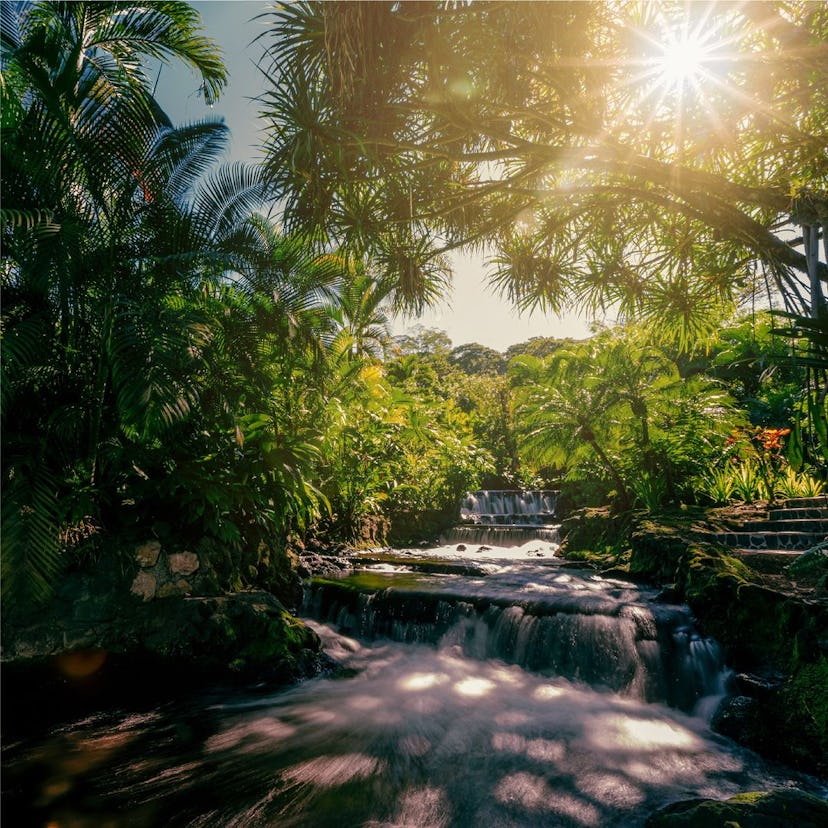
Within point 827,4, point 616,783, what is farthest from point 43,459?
point 827,4

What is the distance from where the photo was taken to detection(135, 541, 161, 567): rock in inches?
191

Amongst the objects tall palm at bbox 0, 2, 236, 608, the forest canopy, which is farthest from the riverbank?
tall palm at bbox 0, 2, 236, 608

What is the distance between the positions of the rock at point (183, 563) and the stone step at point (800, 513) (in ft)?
25.0

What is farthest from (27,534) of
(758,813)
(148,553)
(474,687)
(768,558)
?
(768,558)

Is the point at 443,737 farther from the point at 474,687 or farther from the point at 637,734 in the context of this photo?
the point at 637,734

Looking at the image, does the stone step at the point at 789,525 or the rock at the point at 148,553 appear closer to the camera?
the rock at the point at 148,553

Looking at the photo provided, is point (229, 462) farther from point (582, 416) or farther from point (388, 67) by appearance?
point (582, 416)

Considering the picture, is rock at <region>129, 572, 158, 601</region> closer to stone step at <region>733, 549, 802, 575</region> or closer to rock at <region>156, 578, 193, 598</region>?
rock at <region>156, 578, 193, 598</region>

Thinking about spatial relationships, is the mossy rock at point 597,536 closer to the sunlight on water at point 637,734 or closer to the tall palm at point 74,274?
the sunlight on water at point 637,734

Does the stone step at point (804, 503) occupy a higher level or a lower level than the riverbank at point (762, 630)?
higher

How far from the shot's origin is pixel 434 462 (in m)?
13.2

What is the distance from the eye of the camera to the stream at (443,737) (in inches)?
118

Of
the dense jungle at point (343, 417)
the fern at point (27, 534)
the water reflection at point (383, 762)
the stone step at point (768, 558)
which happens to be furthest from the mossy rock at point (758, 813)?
the fern at point (27, 534)

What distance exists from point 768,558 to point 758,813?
4.23 m
